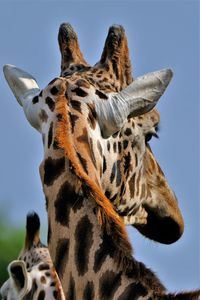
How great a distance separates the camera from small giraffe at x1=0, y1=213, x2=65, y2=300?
9852 millimetres

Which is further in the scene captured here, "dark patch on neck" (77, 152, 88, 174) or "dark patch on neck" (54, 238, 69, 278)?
Result: "dark patch on neck" (77, 152, 88, 174)

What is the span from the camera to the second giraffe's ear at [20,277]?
32.7 feet

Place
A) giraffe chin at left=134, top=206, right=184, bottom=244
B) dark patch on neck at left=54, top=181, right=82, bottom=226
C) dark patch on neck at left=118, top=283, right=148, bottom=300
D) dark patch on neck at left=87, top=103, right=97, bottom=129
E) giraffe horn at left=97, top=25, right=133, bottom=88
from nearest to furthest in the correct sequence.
A: 1. dark patch on neck at left=118, top=283, right=148, bottom=300
2. dark patch on neck at left=54, top=181, right=82, bottom=226
3. dark patch on neck at left=87, top=103, right=97, bottom=129
4. giraffe horn at left=97, top=25, right=133, bottom=88
5. giraffe chin at left=134, top=206, right=184, bottom=244

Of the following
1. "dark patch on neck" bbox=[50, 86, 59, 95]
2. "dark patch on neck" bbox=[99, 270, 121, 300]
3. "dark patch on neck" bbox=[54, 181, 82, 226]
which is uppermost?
"dark patch on neck" bbox=[50, 86, 59, 95]

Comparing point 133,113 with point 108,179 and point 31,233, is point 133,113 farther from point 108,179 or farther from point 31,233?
point 31,233

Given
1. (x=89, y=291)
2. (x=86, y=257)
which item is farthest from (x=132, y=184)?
(x=89, y=291)

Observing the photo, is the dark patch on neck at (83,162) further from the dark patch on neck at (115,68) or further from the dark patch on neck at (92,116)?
the dark patch on neck at (115,68)

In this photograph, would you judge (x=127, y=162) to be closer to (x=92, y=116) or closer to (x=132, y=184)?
(x=132, y=184)

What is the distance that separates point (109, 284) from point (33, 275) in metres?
3.96

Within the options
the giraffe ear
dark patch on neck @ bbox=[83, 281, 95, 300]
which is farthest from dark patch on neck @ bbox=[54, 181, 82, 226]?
the giraffe ear

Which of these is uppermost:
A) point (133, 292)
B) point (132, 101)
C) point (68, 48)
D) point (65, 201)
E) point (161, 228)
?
point (68, 48)

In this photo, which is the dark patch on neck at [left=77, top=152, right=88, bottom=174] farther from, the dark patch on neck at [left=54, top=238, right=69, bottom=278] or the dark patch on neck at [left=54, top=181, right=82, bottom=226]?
the dark patch on neck at [left=54, top=238, right=69, bottom=278]

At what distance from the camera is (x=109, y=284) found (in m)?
6.20

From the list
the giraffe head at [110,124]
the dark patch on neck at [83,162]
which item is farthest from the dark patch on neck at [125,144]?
the dark patch on neck at [83,162]
